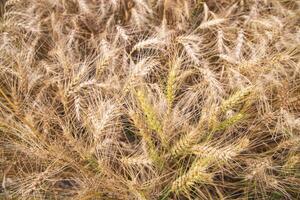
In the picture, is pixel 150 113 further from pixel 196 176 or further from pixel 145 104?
pixel 196 176

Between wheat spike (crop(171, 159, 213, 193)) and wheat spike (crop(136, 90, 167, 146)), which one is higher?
wheat spike (crop(136, 90, 167, 146))

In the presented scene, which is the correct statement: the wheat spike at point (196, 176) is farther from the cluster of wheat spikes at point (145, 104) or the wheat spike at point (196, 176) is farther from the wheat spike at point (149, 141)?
the wheat spike at point (149, 141)

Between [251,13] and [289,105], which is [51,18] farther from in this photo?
[289,105]

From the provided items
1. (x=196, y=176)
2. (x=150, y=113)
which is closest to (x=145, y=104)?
(x=150, y=113)

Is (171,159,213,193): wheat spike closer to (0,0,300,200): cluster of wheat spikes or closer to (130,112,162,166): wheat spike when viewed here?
(0,0,300,200): cluster of wheat spikes

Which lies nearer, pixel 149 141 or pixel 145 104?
pixel 145 104

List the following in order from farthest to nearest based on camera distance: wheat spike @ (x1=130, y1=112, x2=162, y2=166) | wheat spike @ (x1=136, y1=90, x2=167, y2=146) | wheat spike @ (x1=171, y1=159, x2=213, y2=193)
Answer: wheat spike @ (x1=130, y1=112, x2=162, y2=166) → wheat spike @ (x1=136, y1=90, x2=167, y2=146) → wheat spike @ (x1=171, y1=159, x2=213, y2=193)

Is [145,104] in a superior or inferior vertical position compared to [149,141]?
superior

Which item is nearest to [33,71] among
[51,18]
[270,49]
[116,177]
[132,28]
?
[51,18]

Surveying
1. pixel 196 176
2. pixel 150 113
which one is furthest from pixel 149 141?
pixel 196 176

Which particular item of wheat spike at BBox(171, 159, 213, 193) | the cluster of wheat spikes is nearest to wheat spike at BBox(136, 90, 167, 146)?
the cluster of wheat spikes
